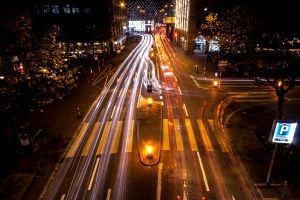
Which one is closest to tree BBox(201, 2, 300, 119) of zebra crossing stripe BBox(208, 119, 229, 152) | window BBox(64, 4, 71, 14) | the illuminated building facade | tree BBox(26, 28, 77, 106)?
zebra crossing stripe BBox(208, 119, 229, 152)

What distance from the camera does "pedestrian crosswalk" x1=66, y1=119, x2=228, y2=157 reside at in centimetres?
1519

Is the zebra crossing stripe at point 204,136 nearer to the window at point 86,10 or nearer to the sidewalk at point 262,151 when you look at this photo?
the sidewalk at point 262,151

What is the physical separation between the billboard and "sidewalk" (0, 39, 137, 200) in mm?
13174

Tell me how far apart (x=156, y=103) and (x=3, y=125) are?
45.8 feet

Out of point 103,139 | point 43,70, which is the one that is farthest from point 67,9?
point 103,139

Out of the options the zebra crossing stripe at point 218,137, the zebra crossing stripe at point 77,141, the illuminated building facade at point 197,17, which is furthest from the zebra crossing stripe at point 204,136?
the illuminated building facade at point 197,17

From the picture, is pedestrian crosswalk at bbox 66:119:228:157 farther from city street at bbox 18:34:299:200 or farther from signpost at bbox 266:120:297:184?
signpost at bbox 266:120:297:184

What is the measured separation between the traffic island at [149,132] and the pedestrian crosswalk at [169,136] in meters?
0.59

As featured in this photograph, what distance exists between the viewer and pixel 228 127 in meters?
17.9

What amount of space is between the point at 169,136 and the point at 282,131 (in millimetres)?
8007

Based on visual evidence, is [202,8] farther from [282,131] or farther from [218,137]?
[282,131]

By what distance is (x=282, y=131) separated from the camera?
10766mm

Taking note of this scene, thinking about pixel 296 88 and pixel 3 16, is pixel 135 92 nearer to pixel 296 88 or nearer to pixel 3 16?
pixel 3 16

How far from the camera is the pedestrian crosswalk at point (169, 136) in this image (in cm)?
1519
